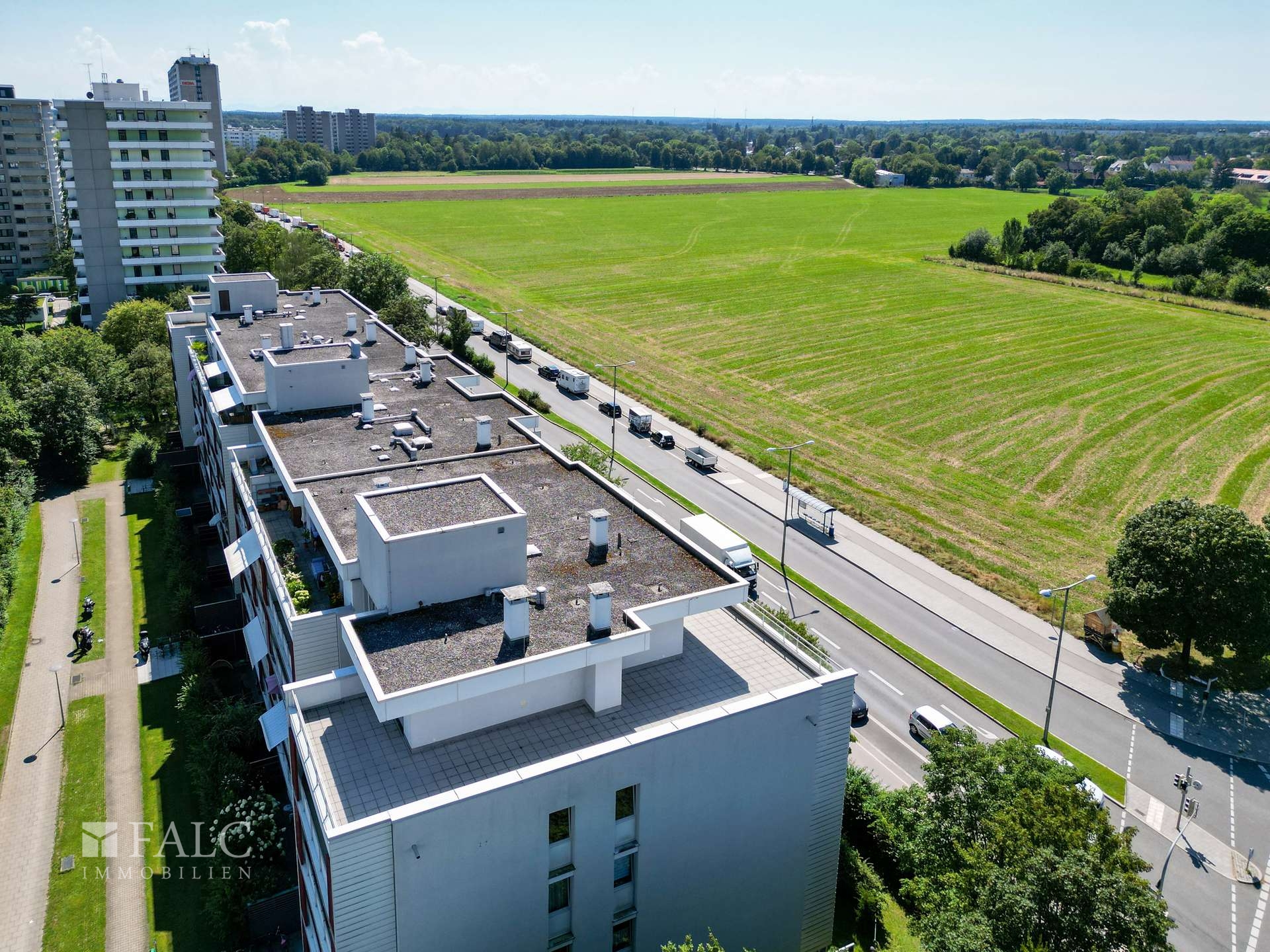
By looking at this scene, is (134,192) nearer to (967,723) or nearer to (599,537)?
(599,537)

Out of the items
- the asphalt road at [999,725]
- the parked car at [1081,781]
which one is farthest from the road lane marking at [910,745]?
the parked car at [1081,781]

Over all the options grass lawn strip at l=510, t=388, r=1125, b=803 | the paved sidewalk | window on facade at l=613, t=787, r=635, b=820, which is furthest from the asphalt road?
the paved sidewalk

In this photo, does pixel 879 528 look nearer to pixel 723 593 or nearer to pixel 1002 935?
pixel 723 593

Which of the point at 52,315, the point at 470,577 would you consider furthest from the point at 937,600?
the point at 52,315

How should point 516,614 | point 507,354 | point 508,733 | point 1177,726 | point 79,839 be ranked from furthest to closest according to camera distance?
point 507,354 < point 1177,726 < point 79,839 < point 516,614 < point 508,733

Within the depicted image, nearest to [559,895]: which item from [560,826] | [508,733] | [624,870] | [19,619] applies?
[624,870]

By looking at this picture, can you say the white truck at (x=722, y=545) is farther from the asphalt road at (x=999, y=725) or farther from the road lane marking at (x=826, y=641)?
the road lane marking at (x=826, y=641)
